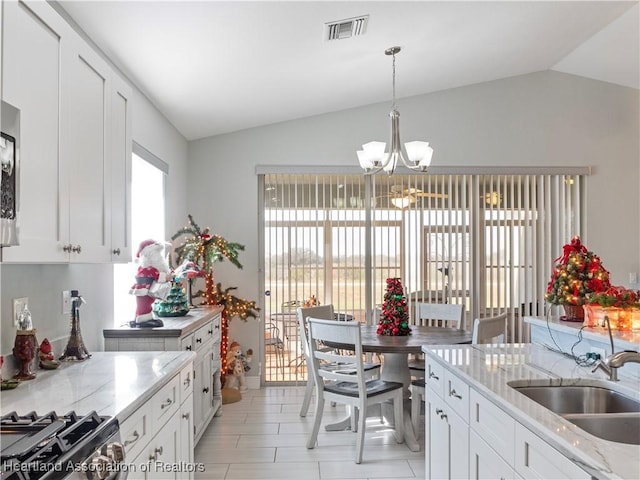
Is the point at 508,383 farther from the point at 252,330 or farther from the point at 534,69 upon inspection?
the point at 534,69

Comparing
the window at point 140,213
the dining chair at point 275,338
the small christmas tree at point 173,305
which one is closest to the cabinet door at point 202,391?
the small christmas tree at point 173,305

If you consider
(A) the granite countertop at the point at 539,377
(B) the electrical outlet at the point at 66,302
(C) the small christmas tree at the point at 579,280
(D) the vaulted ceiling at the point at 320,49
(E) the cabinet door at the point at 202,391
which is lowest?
(E) the cabinet door at the point at 202,391

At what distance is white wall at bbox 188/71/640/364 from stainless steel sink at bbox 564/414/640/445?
4.20 metres

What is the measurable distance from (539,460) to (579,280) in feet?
5.02

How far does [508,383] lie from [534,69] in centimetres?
448

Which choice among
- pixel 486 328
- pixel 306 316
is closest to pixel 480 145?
pixel 486 328

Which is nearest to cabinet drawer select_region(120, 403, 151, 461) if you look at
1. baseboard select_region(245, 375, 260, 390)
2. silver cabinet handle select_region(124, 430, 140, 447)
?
silver cabinet handle select_region(124, 430, 140, 447)

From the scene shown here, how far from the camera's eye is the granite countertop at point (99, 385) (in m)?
1.66

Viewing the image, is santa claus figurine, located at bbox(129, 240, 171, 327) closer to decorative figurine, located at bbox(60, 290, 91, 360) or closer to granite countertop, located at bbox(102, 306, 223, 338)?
granite countertop, located at bbox(102, 306, 223, 338)

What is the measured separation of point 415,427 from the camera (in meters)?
3.86

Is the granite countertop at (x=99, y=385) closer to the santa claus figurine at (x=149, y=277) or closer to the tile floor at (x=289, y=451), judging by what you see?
the santa claus figurine at (x=149, y=277)

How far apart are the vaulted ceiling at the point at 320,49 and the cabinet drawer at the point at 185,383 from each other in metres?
1.81

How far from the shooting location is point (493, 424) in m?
1.74

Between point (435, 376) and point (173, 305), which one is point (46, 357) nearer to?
point (173, 305)
